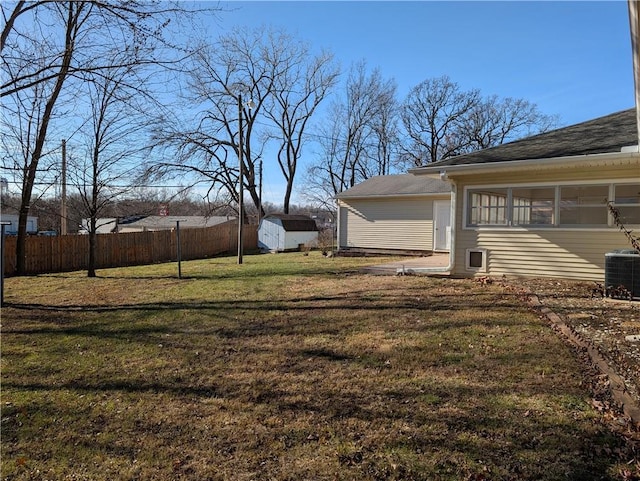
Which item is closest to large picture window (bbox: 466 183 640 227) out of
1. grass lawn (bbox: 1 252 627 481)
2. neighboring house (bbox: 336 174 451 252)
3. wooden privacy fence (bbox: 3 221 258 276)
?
grass lawn (bbox: 1 252 627 481)

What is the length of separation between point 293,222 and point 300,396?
21.8 metres

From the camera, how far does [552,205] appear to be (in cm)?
835

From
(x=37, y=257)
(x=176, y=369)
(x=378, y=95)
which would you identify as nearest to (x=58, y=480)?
(x=176, y=369)

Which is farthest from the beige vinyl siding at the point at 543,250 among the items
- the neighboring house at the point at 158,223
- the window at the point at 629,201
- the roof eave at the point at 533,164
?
the neighboring house at the point at 158,223

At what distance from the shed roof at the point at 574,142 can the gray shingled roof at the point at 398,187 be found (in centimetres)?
528

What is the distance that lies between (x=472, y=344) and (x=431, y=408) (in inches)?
68.8

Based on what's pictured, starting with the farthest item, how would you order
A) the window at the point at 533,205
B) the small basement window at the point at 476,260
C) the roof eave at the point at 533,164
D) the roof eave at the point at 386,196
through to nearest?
the roof eave at the point at 386,196 < the small basement window at the point at 476,260 < the window at the point at 533,205 < the roof eave at the point at 533,164

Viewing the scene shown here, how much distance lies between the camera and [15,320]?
636cm

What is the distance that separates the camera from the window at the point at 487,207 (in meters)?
8.95

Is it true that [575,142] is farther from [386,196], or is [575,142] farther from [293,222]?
[293,222]

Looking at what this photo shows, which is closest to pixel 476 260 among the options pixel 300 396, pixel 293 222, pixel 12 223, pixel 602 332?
pixel 602 332

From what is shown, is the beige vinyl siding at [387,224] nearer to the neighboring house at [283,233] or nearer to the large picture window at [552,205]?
the large picture window at [552,205]

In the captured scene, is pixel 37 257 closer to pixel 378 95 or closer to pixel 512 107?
pixel 378 95

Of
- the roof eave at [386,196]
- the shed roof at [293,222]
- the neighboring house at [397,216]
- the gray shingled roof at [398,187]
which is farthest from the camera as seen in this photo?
the shed roof at [293,222]
